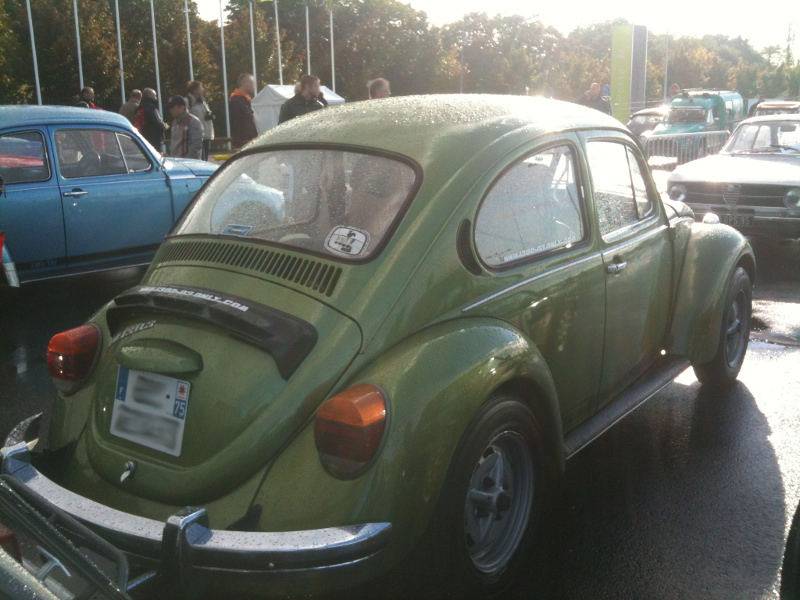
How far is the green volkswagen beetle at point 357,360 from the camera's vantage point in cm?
241

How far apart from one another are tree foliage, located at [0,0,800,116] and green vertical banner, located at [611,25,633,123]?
14.7 metres

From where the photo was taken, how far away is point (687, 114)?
2272 cm

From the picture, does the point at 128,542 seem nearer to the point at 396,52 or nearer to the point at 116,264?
the point at 116,264

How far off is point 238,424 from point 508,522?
3.59 ft

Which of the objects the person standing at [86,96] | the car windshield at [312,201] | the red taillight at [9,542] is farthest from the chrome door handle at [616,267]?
the person standing at [86,96]

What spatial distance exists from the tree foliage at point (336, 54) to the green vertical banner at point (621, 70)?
1466cm

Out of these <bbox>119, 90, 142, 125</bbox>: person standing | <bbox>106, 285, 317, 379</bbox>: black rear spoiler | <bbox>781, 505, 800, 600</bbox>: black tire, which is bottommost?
<bbox>781, 505, 800, 600</bbox>: black tire

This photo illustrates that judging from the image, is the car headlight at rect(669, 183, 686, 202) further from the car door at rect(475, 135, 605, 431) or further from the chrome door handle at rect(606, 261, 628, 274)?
the car door at rect(475, 135, 605, 431)

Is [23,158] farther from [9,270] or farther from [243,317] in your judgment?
[243,317]

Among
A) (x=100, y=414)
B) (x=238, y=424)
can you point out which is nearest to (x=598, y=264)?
(x=238, y=424)

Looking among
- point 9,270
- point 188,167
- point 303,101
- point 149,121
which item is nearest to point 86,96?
point 149,121

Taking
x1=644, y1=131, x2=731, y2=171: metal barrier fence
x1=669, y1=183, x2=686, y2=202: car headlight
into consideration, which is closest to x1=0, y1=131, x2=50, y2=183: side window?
x1=669, y1=183, x2=686, y2=202: car headlight

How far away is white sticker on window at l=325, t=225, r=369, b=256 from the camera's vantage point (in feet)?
9.44

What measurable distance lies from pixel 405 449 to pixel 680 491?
1.91 meters
